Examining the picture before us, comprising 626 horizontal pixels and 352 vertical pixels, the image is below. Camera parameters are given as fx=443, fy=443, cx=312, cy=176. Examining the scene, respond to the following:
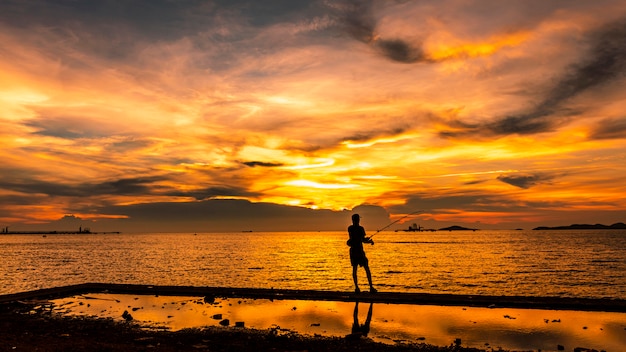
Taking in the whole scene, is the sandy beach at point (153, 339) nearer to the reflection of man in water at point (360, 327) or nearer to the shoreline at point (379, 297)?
the reflection of man in water at point (360, 327)

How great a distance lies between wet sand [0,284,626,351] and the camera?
34.4 ft

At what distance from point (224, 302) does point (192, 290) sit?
292cm

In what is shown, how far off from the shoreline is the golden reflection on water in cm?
51

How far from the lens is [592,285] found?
45375mm

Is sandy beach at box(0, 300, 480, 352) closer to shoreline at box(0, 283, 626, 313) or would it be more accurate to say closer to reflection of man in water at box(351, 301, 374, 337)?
reflection of man in water at box(351, 301, 374, 337)

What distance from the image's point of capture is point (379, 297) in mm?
16734

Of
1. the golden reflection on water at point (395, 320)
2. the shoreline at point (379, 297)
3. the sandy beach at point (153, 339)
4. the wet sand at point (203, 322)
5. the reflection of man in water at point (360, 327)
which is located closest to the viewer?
the sandy beach at point (153, 339)

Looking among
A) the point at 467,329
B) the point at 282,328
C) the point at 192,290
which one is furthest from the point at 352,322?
the point at 192,290

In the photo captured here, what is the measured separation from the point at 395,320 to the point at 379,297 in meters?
3.49

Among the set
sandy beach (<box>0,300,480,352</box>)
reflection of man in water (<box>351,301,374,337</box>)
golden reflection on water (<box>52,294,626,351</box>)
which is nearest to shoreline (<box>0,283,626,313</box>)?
golden reflection on water (<box>52,294,626,351</box>)

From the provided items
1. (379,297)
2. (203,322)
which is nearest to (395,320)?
(379,297)

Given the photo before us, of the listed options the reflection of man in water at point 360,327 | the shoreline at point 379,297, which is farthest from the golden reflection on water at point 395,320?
the shoreline at point 379,297

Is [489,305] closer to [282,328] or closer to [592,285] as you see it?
[282,328]

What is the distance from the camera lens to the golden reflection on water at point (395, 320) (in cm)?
1098
